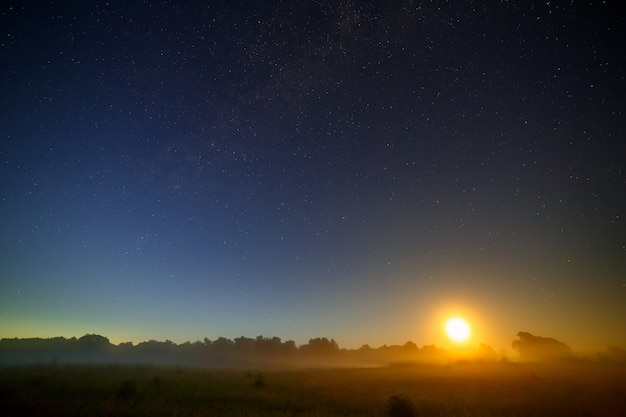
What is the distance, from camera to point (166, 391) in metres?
23.3

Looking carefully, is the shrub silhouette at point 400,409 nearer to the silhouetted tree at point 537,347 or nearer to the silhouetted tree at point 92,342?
the silhouetted tree at point 537,347

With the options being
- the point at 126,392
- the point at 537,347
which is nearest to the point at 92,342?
the point at 126,392

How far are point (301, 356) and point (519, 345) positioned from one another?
120452mm

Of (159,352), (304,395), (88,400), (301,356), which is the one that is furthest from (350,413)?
(159,352)

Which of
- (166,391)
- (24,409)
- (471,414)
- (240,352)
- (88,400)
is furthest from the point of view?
(240,352)

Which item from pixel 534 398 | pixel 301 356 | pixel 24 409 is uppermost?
pixel 24 409

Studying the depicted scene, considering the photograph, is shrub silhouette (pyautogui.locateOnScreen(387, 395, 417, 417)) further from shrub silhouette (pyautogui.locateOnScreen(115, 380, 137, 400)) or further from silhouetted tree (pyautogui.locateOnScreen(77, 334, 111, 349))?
silhouetted tree (pyautogui.locateOnScreen(77, 334, 111, 349))

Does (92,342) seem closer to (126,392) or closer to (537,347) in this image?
(126,392)

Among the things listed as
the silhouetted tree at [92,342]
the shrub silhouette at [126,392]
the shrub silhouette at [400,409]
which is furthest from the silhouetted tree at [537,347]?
the silhouetted tree at [92,342]

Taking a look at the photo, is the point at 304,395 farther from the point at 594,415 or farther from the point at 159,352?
the point at 159,352

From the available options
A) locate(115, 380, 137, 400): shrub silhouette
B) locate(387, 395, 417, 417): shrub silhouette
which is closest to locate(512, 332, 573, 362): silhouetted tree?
locate(387, 395, 417, 417): shrub silhouette

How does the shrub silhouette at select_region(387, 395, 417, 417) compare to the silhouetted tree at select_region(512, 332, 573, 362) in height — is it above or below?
above

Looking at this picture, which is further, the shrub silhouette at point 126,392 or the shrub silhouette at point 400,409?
the shrub silhouette at point 126,392

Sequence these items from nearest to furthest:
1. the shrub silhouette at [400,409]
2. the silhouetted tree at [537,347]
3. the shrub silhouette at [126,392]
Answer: the shrub silhouette at [400,409], the shrub silhouette at [126,392], the silhouetted tree at [537,347]
